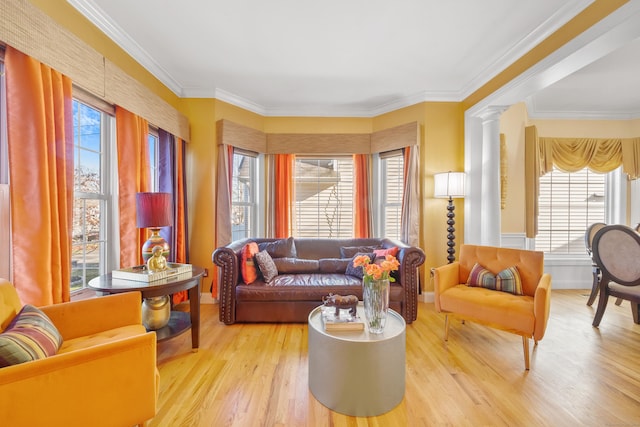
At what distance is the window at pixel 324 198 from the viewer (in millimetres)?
4367

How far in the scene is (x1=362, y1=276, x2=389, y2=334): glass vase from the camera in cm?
182

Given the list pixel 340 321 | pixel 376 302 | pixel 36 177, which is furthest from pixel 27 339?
pixel 376 302

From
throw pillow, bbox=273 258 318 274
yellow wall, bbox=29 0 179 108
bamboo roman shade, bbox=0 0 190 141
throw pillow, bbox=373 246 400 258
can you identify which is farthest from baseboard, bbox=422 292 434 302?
yellow wall, bbox=29 0 179 108

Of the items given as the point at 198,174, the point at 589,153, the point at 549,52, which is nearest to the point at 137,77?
the point at 198,174

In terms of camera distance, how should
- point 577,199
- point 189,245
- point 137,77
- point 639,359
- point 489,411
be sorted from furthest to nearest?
point 577,199 < point 189,245 < point 137,77 < point 639,359 < point 489,411

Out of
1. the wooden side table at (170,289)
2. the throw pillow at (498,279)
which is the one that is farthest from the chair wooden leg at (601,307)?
the wooden side table at (170,289)

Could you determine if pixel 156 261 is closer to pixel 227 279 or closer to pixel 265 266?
pixel 227 279

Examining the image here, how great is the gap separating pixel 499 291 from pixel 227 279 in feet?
8.39

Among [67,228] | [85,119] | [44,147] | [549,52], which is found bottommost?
[67,228]

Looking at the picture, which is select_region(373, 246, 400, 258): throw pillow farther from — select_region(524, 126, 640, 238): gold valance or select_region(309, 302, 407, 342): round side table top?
select_region(524, 126, 640, 238): gold valance

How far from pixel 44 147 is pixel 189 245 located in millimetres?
2027

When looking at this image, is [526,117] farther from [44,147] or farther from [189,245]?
[44,147]

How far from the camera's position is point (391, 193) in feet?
13.8

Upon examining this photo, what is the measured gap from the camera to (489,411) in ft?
5.45
